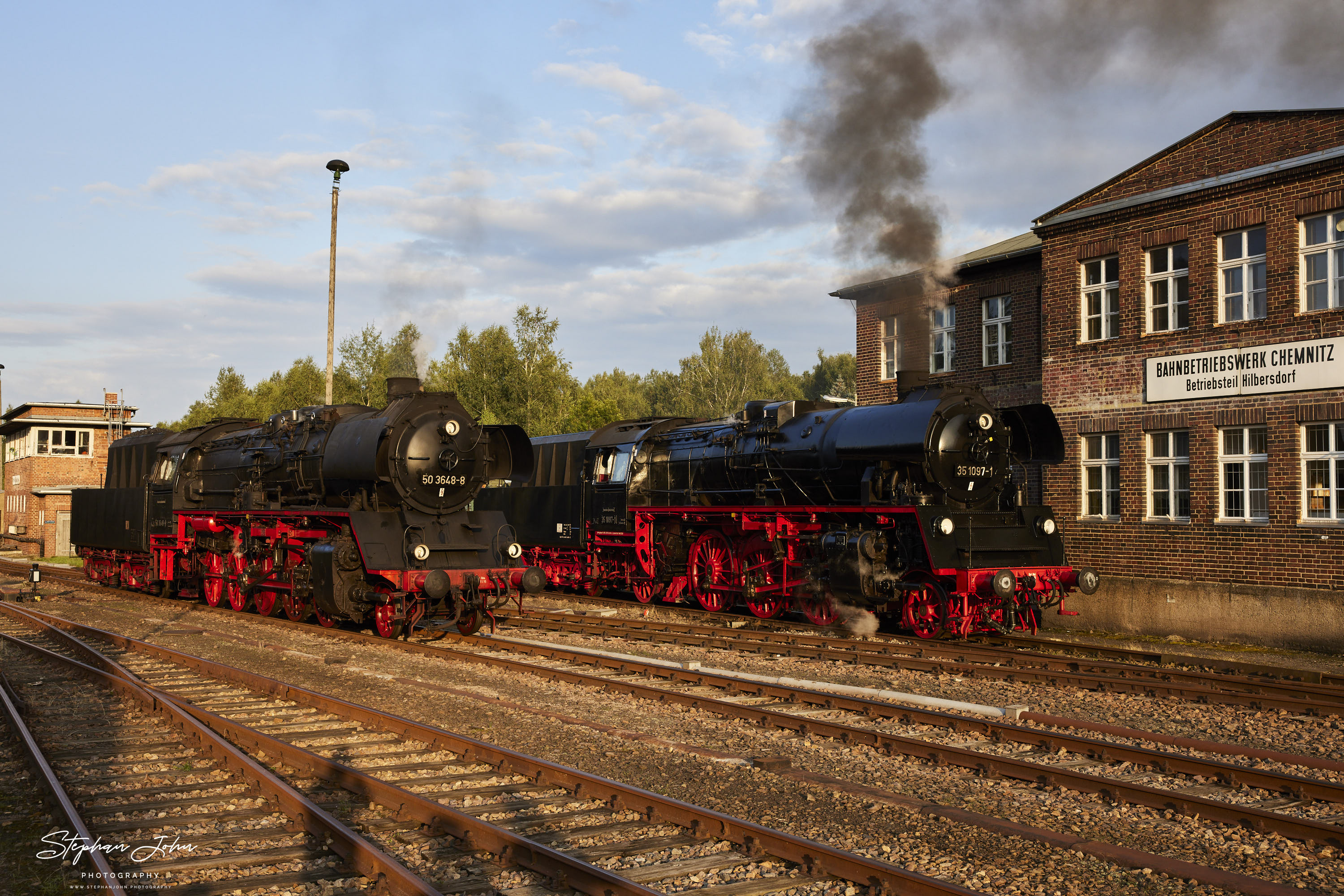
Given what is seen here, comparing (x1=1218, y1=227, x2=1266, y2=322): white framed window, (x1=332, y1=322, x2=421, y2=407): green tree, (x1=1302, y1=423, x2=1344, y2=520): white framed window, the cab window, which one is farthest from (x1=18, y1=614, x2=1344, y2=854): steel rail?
(x1=332, y1=322, x2=421, y2=407): green tree

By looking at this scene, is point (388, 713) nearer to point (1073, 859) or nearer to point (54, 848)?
point (54, 848)

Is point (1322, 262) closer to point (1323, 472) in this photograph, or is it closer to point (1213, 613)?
point (1323, 472)

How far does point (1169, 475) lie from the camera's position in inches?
643

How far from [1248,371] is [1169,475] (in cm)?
204

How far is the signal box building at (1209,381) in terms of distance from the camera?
14352 millimetres

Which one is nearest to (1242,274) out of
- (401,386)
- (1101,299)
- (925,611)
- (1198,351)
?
(1198,351)

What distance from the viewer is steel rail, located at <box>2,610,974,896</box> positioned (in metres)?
4.74

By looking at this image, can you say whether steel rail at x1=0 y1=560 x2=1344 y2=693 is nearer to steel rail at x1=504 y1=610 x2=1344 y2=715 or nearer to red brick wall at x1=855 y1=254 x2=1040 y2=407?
steel rail at x1=504 y1=610 x2=1344 y2=715

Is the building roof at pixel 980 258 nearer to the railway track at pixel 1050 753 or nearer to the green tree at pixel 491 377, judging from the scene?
the railway track at pixel 1050 753

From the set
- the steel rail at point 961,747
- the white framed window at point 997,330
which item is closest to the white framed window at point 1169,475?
the white framed window at point 997,330

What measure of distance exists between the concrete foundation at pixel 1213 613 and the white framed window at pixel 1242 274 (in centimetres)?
419

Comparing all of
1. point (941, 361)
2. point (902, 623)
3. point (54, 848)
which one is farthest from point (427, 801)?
point (941, 361)

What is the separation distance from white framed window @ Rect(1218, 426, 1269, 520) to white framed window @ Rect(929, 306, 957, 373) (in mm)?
6443

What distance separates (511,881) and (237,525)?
13.7 meters
